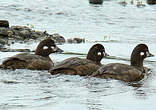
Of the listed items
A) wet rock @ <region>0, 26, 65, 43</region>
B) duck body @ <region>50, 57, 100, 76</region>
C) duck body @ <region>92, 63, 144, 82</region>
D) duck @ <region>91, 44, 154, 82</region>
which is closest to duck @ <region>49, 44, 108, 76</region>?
duck body @ <region>50, 57, 100, 76</region>

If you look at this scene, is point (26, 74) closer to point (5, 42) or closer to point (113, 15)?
point (5, 42)

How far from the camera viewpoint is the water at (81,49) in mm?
11828

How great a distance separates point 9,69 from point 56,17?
16058 mm

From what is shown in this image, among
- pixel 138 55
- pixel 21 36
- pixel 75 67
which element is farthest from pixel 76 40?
pixel 75 67

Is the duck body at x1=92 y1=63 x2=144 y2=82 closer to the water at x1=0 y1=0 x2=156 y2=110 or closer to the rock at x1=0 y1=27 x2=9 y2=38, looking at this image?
the water at x1=0 y1=0 x2=156 y2=110

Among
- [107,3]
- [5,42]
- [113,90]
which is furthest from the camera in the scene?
[107,3]

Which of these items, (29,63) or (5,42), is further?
(5,42)

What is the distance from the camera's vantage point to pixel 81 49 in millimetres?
20125

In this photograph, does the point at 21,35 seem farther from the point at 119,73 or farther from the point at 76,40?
the point at 119,73

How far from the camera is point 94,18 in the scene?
3130 cm

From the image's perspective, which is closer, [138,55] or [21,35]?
[138,55]

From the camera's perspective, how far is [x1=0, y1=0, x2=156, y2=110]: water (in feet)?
38.8

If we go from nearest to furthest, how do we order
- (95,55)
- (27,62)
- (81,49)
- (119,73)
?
(119,73), (27,62), (95,55), (81,49)

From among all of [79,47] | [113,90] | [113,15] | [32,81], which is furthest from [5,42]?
[113,15]
